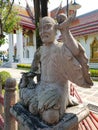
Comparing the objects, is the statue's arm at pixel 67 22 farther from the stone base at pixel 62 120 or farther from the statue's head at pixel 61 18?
the stone base at pixel 62 120

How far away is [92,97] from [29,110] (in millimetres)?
4745

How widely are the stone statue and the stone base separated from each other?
0.03m

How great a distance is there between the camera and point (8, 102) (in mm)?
2334

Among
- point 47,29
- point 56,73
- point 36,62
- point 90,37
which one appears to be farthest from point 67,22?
point 90,37

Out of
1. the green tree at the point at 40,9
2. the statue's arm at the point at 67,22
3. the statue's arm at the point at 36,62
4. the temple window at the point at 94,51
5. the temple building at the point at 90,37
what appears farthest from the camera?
the temple window at the point at 94,51

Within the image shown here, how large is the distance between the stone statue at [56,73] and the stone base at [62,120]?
0.11 ft

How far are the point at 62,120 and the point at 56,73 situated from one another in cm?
31

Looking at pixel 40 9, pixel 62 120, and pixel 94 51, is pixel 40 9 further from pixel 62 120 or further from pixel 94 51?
pixel 94 51

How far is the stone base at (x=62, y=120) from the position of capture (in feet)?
4.21

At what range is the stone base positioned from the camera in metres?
1.28

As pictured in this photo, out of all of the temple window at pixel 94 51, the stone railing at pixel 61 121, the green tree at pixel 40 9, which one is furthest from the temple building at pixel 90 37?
the stone railing at pixel 61 121

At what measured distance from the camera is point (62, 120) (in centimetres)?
131

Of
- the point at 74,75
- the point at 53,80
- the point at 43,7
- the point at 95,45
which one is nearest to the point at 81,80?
the point at 74,75

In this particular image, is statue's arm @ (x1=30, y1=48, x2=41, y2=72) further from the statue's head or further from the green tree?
the green tree
